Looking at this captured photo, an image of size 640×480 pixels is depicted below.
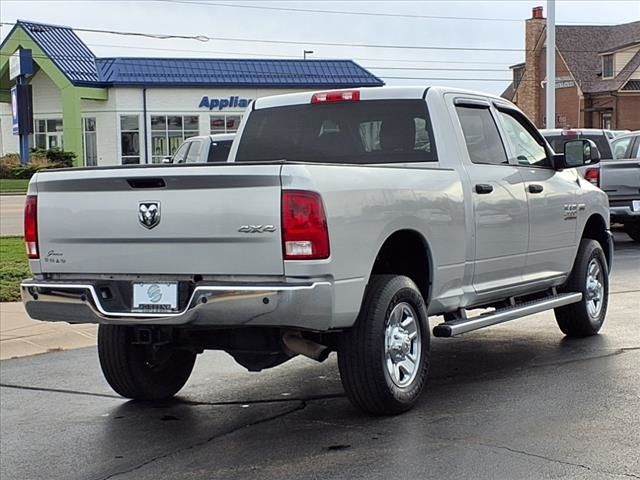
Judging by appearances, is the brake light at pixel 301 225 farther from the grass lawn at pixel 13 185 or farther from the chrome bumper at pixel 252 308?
the grass lawn at pixel 13 185

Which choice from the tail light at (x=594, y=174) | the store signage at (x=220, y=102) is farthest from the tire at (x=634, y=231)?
the store signage at (x=220, y=102)

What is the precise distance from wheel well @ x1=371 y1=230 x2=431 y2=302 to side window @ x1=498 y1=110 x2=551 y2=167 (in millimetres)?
1700

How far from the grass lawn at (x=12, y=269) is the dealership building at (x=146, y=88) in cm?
3699

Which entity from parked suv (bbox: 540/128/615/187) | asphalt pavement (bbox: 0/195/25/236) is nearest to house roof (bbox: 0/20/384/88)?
asphalt pavement (bbox: 0/195/25/236)

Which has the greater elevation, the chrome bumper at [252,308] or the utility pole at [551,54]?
the utility pole at [551,54]

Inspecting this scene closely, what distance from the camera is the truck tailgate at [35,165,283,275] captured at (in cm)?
552

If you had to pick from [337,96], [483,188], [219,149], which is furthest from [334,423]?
[219,149]

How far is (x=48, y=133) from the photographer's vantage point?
5866 cm

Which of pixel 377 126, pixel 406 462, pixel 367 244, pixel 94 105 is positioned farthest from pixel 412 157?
pixel 94 105

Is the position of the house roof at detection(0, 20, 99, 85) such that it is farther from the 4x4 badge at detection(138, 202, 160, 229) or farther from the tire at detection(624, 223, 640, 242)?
the 4x4 badge at detection(138, 202, 160, 229)

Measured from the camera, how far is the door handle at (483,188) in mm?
7094

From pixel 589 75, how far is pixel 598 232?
1973 inches

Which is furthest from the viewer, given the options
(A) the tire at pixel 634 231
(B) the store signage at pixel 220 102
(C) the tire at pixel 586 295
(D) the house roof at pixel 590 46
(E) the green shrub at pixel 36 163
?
(D) the house roof at pixel 590 46

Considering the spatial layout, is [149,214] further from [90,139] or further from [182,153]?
[90,139]
